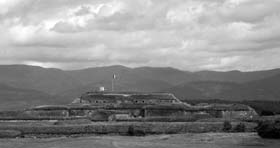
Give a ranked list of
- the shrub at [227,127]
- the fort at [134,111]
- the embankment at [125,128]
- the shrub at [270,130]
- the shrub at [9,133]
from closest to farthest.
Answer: the shrub at [270,130] < the shrub at [9,133] < the embankment at [125,128] < the shrub at [227,127] < the fort at [134,111]

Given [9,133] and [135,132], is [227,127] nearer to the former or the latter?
[135,132]

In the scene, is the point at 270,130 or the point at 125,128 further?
the point at 125,128

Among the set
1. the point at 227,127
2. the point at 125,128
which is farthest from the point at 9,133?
the point at 227,127

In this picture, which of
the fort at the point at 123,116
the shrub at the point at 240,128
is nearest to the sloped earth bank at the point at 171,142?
the shrub at the point at 240,128

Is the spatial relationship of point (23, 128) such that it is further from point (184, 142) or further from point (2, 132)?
point (184, 142)

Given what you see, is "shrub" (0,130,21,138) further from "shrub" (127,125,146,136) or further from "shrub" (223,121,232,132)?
"shrub" (223,121,232,132)

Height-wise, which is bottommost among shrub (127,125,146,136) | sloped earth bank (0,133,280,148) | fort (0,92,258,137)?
sloped earth bank (0,133,280,148)

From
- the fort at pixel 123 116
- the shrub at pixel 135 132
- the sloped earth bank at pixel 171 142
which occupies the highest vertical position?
the fort at pixel 123 116

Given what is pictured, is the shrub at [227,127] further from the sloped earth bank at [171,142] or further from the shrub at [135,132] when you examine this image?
the shrub at [135,132]

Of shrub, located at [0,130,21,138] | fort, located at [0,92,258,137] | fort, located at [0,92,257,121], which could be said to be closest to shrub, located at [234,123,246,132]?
fort, located at [0,92,258,137]

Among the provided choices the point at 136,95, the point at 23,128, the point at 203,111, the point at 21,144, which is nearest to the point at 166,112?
the point at 203,111

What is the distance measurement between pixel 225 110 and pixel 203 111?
85.7 inches

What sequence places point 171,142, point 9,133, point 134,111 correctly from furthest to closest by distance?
point 134,111, point 9,133, point 171,142

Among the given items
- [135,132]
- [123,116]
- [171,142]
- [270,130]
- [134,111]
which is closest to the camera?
[171,142]
